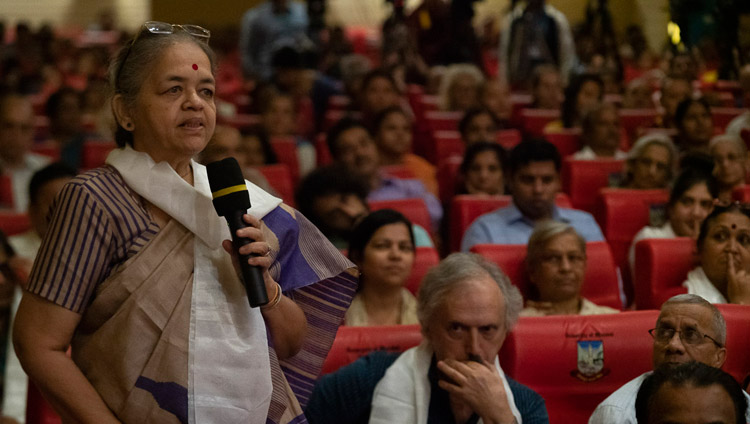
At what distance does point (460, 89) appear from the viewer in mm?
6211

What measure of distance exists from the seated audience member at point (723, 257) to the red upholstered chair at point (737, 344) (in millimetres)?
355

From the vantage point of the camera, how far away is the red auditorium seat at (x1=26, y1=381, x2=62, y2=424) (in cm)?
217

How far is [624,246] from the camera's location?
3.71 metres

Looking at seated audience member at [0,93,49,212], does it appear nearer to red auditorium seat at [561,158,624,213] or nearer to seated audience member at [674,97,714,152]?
red auditorium seat at [561,158,624,213]

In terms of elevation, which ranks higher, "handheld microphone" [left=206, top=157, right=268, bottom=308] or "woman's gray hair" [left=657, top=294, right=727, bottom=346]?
"handheld microphone" [left=206, top=157, right=268, bottom=308]

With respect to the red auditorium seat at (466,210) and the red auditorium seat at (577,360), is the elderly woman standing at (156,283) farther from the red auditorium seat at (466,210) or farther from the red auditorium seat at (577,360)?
the red auditorium seat at (466,210)

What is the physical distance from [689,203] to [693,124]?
2.46 ft

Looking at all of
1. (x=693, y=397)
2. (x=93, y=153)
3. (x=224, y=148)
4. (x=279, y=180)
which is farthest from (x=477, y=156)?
(x=693, y=397)

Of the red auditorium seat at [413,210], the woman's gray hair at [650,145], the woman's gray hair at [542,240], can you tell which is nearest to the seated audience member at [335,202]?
the red auditorium seat at [413,210]

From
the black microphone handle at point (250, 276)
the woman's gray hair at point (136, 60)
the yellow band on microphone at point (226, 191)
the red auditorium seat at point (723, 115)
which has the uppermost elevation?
the woman's gray hair at point (136, 60)

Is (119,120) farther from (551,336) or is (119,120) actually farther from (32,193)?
(32,193)

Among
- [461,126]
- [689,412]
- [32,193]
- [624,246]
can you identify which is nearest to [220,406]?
[689,412]

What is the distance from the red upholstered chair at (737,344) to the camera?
219 cm

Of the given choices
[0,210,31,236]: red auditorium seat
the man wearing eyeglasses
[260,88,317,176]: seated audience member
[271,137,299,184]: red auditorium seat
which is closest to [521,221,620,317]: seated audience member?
the man wearing eyeglasses
